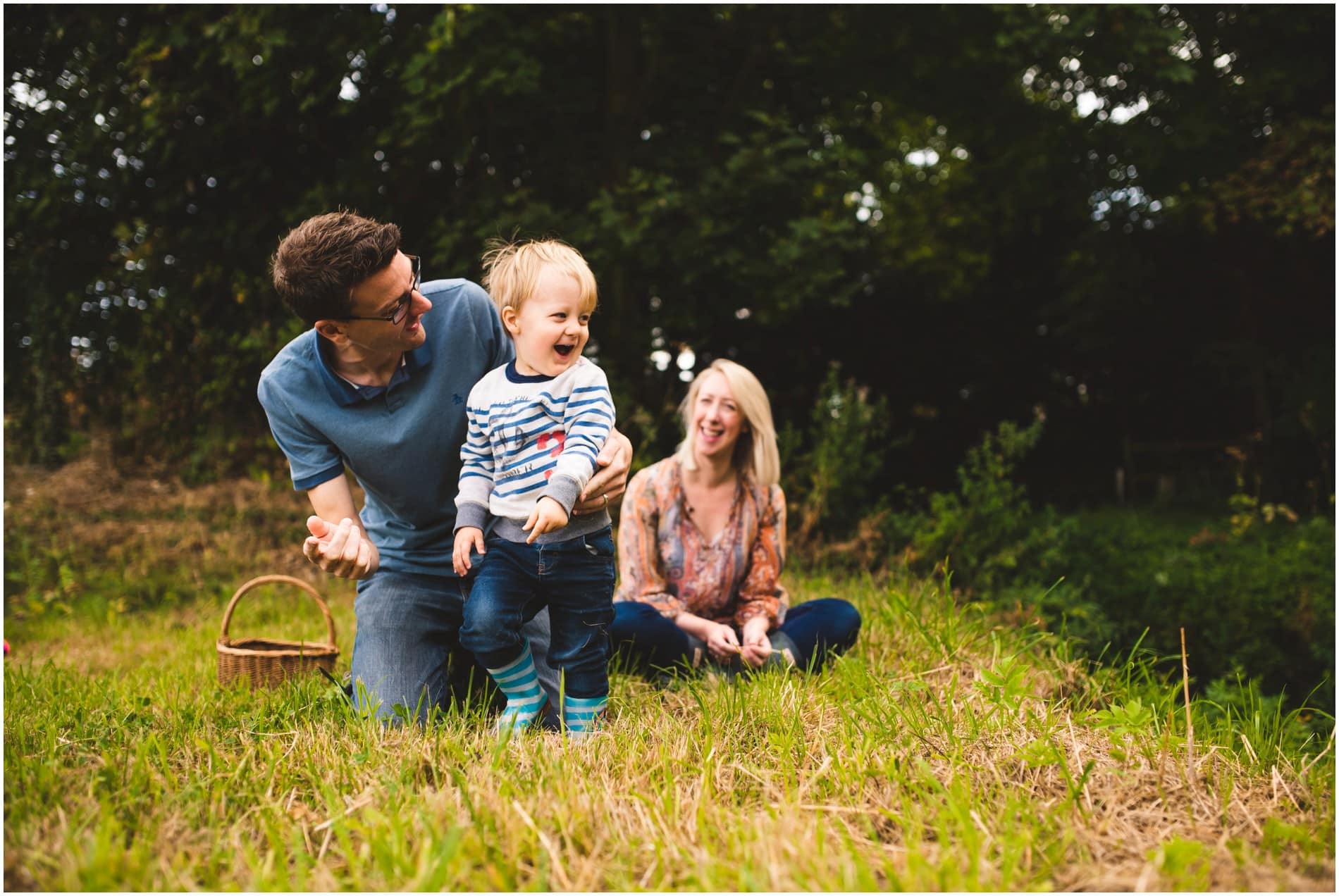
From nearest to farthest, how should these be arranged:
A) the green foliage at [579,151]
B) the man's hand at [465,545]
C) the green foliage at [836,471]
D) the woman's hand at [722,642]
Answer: the man's hand at [465,545]
the woman's hand at [722,642]
the green foliage at [836,471]
the green foliage at [579,151]

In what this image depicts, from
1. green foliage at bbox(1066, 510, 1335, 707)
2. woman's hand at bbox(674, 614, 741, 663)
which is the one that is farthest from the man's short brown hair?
green foliage at bbox(1066, 510, 1335, 707)

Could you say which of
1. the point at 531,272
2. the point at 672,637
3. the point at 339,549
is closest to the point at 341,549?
the point at 339,549

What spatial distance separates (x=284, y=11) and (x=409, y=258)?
5.33 m

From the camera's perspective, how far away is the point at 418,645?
3.17m

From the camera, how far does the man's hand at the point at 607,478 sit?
262 cm

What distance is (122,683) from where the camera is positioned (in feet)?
11.2

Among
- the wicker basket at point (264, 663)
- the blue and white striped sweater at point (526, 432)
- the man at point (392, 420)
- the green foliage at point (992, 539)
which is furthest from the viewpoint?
the green foliage at point (992, 539)

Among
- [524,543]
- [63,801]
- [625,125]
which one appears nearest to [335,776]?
[63,801]

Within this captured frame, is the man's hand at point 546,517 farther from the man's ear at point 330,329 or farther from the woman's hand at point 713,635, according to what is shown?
the woman's hand at point 713,635

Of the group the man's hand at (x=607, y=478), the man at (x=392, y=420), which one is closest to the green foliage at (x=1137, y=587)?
the man's hand at (x=607, y=478)

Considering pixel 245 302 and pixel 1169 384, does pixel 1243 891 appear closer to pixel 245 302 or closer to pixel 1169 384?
pixel 245 302

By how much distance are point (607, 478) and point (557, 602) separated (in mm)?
395

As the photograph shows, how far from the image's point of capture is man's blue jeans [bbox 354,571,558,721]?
3.03 meters

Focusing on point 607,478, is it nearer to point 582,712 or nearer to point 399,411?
point 582,712
